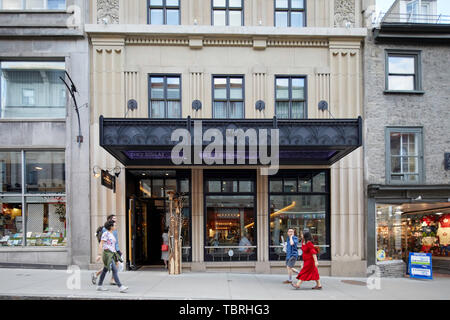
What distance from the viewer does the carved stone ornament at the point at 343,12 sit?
43.9 ft

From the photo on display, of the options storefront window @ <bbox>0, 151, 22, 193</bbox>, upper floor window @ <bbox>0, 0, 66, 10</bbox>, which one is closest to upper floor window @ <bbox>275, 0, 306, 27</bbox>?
upper floor window @ <bbox>0, 0, 66, 10</bbox>

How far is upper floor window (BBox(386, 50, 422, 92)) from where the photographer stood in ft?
44.6

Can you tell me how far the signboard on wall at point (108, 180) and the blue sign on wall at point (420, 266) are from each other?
10991mm

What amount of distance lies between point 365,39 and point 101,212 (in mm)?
11452

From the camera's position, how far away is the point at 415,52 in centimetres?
1362

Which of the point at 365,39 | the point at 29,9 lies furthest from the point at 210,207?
the point at 29,9

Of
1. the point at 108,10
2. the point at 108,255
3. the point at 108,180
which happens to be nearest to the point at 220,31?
the point at 108,10

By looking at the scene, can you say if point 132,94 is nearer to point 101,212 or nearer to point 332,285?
point 101,212

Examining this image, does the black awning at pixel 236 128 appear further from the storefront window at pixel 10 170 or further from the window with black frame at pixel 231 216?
the storefront window at pixel 10 170

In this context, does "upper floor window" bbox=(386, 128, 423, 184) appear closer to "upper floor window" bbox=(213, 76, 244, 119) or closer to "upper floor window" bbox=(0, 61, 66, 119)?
"upper floor window" bbox=(213, 76, 244, 119)

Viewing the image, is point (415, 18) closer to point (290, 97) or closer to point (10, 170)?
point (290, 97)

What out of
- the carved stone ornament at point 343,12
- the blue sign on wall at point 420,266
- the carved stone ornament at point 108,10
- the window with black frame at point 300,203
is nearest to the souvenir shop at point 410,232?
the blue sign on wall at point 420,266

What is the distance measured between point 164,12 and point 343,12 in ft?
22.0

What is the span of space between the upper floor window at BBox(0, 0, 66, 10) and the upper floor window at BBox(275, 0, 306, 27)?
7892 millimetres
